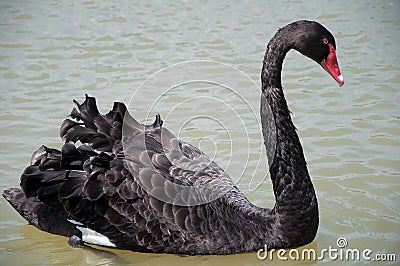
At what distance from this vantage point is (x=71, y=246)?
468cm

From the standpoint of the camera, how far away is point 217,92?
6957 millimetres

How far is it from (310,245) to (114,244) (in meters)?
1.23

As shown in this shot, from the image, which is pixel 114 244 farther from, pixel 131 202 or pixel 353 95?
pixel 353 95

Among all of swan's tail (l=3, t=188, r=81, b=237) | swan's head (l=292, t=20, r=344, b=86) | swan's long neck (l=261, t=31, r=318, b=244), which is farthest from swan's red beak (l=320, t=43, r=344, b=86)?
swan's tail (l=3, t=188, r=81, b=237)

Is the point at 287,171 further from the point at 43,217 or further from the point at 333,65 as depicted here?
the point at 43,217

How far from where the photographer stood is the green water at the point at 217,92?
4.87 meters

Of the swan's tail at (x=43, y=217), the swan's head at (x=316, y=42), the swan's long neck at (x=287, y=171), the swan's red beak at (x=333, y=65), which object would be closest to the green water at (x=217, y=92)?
the swan's tail at (x=43, y=217)

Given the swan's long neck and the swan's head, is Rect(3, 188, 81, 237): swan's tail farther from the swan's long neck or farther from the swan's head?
the swan's head

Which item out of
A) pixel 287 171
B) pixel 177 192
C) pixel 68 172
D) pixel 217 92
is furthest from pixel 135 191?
pixel 217 92

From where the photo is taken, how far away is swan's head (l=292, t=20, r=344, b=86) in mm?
4277

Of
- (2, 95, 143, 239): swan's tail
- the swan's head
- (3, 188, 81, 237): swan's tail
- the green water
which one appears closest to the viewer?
the swan's head

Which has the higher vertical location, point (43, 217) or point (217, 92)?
point (217, 92)

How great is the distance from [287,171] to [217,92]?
8.62 feet

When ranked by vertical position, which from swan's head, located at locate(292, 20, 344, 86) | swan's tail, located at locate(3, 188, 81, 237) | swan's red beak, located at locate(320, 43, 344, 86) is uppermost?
swan's head, located at locate(292, 20, 344, 86)
